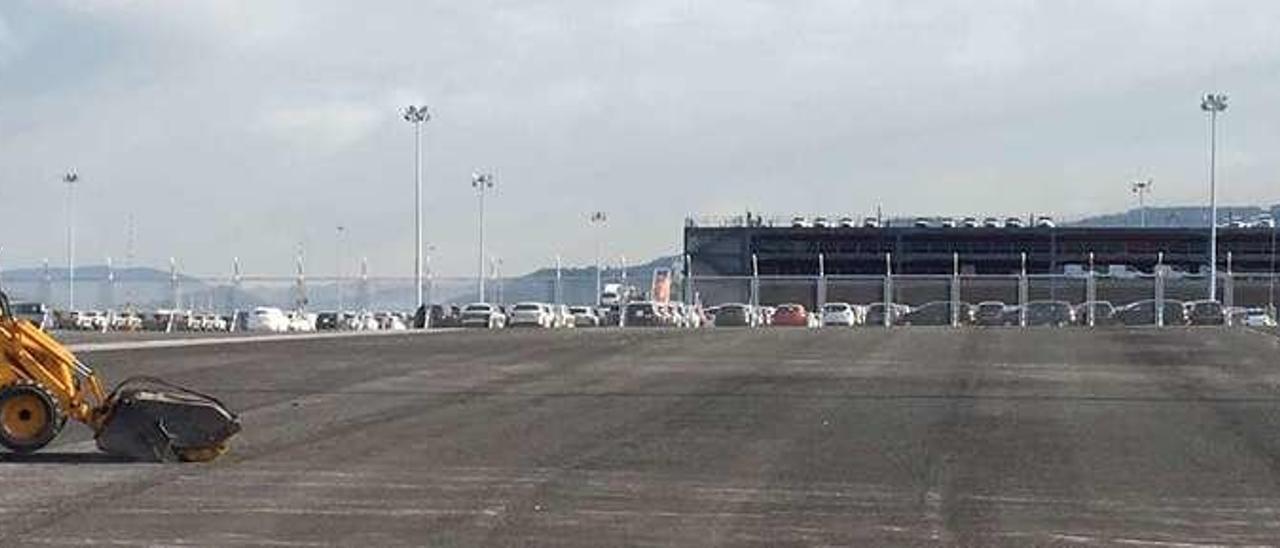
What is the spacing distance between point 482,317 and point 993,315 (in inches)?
803

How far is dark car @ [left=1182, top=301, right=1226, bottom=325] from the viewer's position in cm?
6659

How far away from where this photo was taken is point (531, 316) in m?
75.2

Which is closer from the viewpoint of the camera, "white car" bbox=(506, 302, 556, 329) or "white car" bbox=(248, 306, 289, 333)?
"white car" bbox=(248, 306, 289, 333)

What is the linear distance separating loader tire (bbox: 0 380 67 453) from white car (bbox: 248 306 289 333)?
5531 centimetres

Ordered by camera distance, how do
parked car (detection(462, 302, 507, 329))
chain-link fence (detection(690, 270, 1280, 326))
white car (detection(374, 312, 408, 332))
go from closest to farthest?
chain-link fence (detection(690, 270, 1280, 326))
parked car (detection(462, 302, 507, 329))
white car (detection(374, 312, 408, 332))

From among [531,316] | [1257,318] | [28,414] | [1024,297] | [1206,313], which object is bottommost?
[531,316]

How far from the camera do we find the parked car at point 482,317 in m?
73.2

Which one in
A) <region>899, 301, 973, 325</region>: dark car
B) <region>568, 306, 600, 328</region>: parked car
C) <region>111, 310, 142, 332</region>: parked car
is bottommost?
<region>111, 310, 142, 332</region>: parked car

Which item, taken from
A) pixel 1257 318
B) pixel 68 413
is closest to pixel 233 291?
pixel 1257 318

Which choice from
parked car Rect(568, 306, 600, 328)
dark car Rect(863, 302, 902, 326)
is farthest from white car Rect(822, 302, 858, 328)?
parked car Rect(568, 306, 600, 328)

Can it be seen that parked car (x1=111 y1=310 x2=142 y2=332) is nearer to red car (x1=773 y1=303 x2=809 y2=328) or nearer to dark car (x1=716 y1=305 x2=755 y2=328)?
dark car (x1=716 y1=305 x2=755 y2=328)

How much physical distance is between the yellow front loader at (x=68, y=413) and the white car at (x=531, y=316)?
56385 mm

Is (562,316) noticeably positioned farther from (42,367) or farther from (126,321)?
(42,367)

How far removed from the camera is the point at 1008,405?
24.2m
